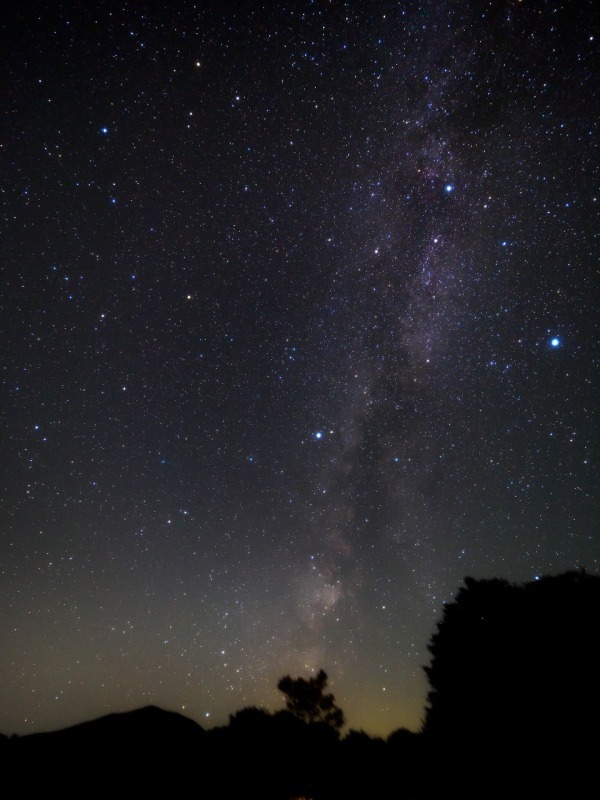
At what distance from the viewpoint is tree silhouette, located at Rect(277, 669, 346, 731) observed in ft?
82.0

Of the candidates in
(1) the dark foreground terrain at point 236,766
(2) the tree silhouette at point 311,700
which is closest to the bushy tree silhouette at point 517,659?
(1) the dark foreground terrain at point 236,766

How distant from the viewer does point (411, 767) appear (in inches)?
523

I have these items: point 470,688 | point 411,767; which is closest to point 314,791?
point 411,767

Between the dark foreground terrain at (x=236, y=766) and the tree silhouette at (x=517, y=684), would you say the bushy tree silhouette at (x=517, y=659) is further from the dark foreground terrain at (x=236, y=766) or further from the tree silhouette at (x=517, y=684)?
the dark foreground terrain at (x=236, y=766)

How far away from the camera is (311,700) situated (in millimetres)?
25312

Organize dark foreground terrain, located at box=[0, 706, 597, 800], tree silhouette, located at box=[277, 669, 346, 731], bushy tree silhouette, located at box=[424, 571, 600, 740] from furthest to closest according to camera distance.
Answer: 1. tree silhouette, located at box=[277, 669, 346, 731]
2. bushy tree silhouette, located at box=[424, 571, 600, 740]
3. dark foreground terrain, located at box=[0, 706, 597, 800]

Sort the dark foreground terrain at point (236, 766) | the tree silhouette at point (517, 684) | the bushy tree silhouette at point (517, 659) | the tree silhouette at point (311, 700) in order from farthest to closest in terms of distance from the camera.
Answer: the tree silhouette at point (311, 700), the bushy tree silhouette at point (517, 659), the tree silhouette at point (517, 684), the dark foreground terrain at point (236, 766)

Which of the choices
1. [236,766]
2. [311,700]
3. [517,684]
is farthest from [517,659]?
[311,700]

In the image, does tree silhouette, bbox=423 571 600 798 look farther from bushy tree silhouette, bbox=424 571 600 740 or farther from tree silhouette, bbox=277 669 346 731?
tree silhouette, bbox=277 669 346 731

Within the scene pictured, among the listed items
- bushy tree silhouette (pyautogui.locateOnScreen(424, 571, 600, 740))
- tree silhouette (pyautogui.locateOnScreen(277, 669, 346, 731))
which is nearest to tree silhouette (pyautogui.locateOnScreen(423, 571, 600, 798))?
bushy tree silhouette (pyautogui.locateOnScreen(424, 571, 600, 740))

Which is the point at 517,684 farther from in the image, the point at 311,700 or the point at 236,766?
the point at 311,700

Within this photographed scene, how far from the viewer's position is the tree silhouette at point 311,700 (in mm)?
25000

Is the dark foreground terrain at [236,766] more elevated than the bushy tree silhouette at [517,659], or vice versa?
the bushy tree silhouette at [517,659]

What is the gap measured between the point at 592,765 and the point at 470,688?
3.45m
